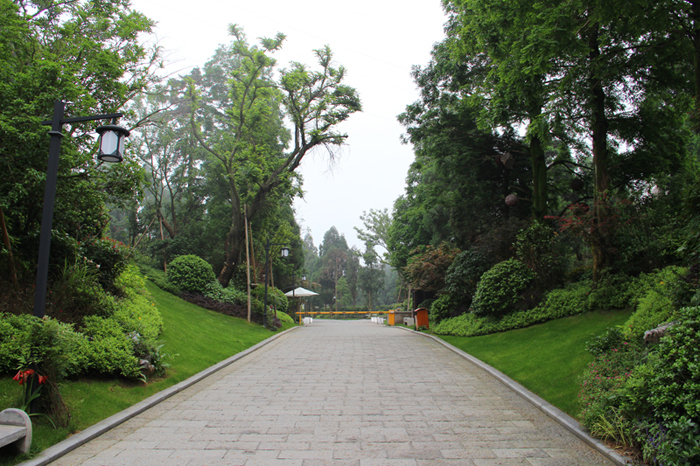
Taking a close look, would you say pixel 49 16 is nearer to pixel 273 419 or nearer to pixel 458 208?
pixel 273 419

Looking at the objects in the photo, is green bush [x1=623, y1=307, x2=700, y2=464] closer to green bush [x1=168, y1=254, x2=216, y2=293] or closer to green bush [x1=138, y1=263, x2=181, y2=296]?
green bush [x1=138, y1=263, x2=181, y2=296]

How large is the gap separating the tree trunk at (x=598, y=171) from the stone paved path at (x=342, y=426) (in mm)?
4530

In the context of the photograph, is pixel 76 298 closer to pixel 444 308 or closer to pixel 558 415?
pixel 558 415

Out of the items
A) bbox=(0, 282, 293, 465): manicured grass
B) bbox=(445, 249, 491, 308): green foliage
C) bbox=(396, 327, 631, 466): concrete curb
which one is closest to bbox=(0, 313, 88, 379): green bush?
bbox=(0, 282, 293, 465): manicured grass

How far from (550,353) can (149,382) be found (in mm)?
7461

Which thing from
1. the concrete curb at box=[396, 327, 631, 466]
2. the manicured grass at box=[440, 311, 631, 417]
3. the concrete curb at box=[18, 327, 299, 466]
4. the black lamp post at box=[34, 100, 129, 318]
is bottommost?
the concrete curb at box=[18, 327, 299, 466]

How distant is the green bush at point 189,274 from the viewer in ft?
63.9

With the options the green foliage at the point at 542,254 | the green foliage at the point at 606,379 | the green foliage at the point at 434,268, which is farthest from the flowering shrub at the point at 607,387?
the green foliage at the point at 434,268

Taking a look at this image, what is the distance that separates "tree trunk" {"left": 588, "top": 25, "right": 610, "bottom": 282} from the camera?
10367mm

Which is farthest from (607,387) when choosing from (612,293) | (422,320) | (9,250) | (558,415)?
(422,320)

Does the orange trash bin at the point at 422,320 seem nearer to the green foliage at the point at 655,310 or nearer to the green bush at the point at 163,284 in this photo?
the green bush at the point at 163,284

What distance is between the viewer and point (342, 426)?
5.25 m

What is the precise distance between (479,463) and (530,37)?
7347mm

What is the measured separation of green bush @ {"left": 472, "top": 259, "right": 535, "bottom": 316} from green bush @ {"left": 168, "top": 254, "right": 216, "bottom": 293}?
1270cm
